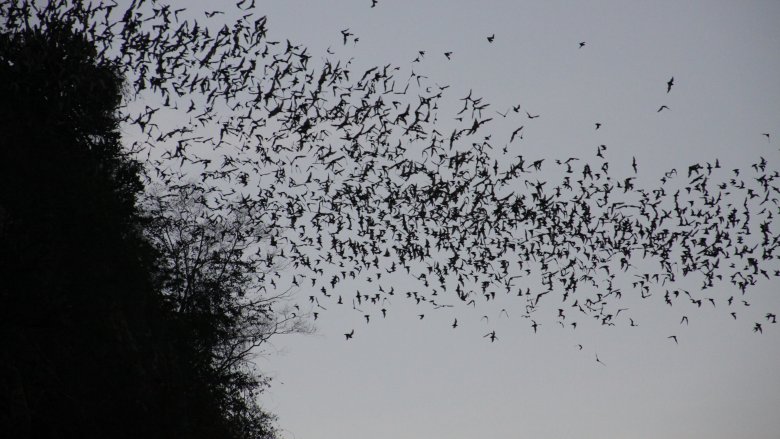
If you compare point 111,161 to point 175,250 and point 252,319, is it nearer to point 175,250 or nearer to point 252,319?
point 175,250

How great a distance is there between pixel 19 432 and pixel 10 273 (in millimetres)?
2951

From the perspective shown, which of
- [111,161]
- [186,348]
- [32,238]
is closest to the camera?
[32,238]

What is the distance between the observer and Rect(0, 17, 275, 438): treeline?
11.5 m

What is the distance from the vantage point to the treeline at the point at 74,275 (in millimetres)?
11453

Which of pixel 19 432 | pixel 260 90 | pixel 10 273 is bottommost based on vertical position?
pixel 19 432

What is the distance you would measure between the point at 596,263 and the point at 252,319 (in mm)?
15976

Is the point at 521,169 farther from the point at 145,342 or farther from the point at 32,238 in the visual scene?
the point at 145,342

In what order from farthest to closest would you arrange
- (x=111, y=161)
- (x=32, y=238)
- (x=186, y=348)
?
1. (x=186, y=348)
2. (x=111, y=161)
3. (x=32, y=238)

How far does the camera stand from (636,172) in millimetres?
13523

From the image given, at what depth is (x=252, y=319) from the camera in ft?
83.4

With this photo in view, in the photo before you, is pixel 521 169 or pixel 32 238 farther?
pixel 521 169

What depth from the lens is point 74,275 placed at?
1478 cm

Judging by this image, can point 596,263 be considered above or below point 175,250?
below

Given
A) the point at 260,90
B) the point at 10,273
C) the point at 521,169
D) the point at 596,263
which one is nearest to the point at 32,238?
the point at 10,273
